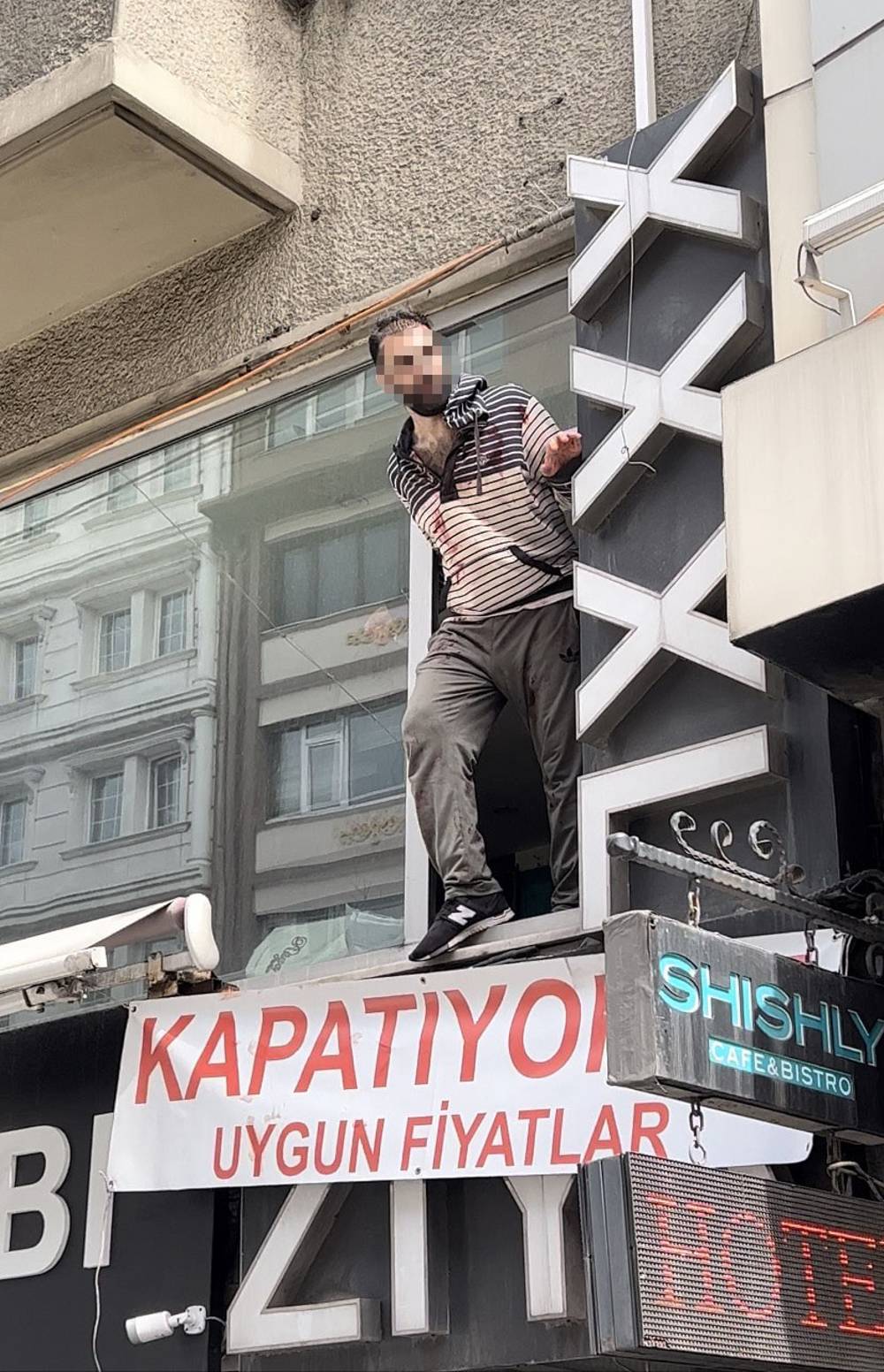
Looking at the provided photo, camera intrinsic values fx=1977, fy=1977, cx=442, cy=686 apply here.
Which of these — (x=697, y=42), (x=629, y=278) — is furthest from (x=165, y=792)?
(x=697, y=42)

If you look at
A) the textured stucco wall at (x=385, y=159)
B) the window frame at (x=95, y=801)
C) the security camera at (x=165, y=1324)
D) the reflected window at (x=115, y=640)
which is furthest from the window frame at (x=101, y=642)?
the security camera at (x=165, y=1324)

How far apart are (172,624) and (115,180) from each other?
183 centimetres

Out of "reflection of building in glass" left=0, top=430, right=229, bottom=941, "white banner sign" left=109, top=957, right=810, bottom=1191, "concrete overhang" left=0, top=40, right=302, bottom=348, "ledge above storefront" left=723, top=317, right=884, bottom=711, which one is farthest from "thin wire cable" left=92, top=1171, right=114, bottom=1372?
"concrete overhang" left=0, top=40, right=302, bottom=348

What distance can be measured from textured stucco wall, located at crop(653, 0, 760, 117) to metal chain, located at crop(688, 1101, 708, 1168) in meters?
3.76

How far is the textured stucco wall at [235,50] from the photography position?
7879 mm

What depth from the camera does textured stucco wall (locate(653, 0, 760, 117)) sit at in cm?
714

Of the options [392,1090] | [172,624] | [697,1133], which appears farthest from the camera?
[172,624]

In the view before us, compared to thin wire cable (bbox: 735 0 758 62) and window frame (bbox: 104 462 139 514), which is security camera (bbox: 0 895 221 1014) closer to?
window frame (bbox: 104 462 139 514)

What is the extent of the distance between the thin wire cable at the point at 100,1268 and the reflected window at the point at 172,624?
2092mm

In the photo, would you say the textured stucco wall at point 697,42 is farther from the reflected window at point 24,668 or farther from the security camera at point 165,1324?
the security camera at point 165,1324

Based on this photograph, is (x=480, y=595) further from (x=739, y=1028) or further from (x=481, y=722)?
(x=739, y=1028)

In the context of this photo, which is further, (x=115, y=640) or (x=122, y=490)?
(x=122, y=490)

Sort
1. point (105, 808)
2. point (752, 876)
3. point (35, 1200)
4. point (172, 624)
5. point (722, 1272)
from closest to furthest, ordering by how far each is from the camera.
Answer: point (722, 1272), point (752, 876), point (35, 1200), point (105, 808), point (172, 624)

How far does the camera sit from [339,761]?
719cm
